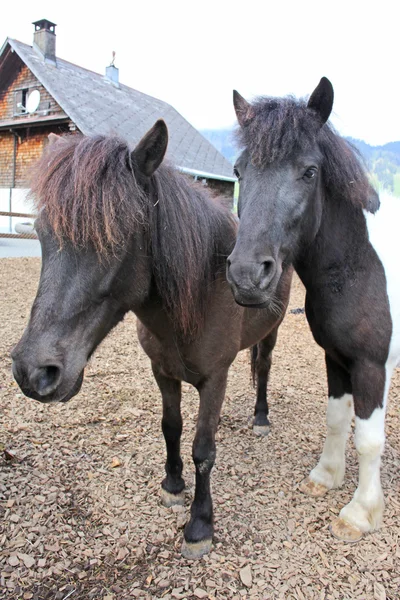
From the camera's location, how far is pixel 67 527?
2555mm

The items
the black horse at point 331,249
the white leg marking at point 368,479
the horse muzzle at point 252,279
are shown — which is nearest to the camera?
the horse muzzle at point 252,279

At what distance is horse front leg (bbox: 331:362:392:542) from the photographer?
2.46 metres

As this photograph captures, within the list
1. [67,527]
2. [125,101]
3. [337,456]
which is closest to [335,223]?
[337,456]

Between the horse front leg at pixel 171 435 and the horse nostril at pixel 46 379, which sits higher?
the horse nostril at pixel 46 379

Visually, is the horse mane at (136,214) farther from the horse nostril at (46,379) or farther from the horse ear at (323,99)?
the horse ear at (323,99)

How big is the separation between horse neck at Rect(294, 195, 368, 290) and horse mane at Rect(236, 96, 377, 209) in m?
0.08

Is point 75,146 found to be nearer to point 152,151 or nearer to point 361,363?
point 152,151

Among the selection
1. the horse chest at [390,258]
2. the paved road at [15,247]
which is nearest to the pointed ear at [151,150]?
the horse chest at [390,258]

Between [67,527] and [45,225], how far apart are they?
190 cm

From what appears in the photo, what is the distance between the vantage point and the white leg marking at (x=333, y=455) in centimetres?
305

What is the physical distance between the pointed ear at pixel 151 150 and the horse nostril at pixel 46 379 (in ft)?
3.18

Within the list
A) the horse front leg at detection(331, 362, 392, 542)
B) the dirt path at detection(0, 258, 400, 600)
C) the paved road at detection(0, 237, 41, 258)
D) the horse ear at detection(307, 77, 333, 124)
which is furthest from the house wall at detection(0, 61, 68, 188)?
the horse front leg at detection(331, 362, 392, 542)

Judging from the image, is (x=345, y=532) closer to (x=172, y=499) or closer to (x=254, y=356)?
(x=172, y=499)

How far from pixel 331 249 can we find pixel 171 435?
5.25 feet
